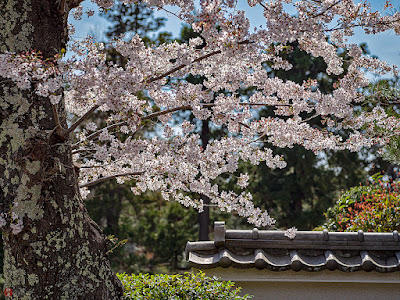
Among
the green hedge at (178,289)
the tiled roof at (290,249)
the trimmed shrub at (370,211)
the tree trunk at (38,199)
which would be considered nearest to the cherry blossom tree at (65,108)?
the tree trunk at (38,199)

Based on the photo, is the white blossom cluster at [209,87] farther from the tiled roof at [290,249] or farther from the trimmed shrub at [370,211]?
the trimmed shrub at [370,211]

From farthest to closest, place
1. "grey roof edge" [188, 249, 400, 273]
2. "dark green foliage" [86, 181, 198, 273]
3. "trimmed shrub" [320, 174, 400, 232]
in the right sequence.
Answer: "dark green foliage" [86, 181, 198, 273] → "trimmed shrub" [320, 174, 400, 232] → "grey roof edge" [188, 249, 400, 273]

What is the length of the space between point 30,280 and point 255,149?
2478mm

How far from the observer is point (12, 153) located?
2.92m

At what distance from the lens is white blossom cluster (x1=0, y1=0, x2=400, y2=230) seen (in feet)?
9.63

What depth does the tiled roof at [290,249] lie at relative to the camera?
3.92 meters

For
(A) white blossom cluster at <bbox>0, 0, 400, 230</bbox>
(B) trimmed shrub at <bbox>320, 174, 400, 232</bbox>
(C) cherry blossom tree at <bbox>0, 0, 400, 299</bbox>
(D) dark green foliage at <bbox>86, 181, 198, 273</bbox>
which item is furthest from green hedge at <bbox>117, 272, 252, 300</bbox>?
(D) dark green foliage at <bbox>86, 181, 198, 273</bbox>

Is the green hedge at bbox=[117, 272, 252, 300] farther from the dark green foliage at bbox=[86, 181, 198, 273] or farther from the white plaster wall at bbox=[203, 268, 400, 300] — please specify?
the dark green foliage at bbox=[86, 181, 198, 273]

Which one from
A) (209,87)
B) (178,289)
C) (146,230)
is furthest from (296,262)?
(146,230)

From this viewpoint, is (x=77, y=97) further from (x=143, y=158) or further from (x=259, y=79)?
(x=259, y=79)

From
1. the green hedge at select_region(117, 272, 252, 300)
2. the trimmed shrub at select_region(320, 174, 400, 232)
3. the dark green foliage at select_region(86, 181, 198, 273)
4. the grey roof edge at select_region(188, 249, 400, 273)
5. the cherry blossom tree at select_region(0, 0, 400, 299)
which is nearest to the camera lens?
the cherry blossom tree at select_region(0, 0, 400, 299)

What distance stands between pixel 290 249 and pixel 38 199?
2.28 m

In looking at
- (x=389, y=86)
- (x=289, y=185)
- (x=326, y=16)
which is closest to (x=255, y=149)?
(x=326, y=16)

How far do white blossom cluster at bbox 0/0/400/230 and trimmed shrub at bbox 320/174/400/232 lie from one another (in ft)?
5.68
